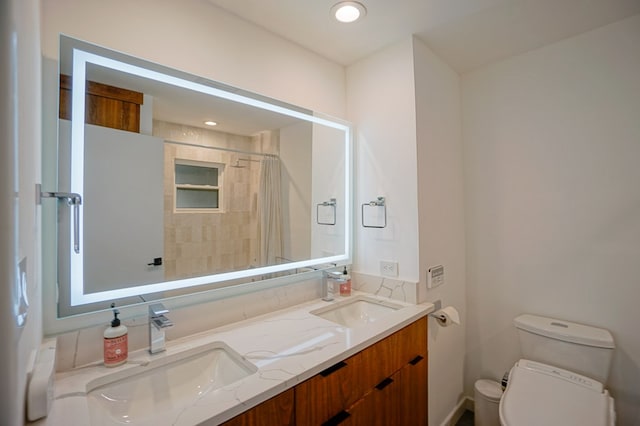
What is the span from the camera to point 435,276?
1.81 metres

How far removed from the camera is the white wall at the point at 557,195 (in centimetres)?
158

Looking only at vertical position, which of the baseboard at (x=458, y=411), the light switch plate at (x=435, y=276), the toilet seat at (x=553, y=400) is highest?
the light switch plate at (x=435, y=276)

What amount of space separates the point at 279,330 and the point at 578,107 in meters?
2.12

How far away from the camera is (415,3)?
4.76 feet

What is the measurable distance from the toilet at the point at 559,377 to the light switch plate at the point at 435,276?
0.51 metres

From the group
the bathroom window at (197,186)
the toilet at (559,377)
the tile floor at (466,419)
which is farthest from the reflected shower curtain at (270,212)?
the tile floor at (466,419)

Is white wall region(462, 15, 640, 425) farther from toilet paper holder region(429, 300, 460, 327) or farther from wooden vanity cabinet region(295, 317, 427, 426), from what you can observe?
wooden vanity cabinet region(295, 317, 427, 426)

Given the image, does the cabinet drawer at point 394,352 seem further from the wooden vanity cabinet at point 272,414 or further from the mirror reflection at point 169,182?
the mirror reflection at point 169,182

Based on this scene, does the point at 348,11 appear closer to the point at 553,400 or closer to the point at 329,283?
the point at 329,283

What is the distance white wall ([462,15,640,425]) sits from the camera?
5.19 ft

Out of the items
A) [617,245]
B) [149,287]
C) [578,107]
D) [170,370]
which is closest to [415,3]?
[578,107]

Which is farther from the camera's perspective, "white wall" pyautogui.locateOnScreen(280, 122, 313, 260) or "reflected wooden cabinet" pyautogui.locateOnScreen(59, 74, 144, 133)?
"white wall" pyautogui.locateOnScreen(280, 122, 313, 260)

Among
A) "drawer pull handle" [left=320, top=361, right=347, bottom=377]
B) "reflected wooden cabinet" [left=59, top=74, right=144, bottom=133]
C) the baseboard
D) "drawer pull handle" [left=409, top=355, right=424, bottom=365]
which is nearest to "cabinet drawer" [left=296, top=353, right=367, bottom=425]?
"drawer pull handle" [left=320, top=361, right=347, bottom=377]

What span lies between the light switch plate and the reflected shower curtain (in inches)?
35.8
